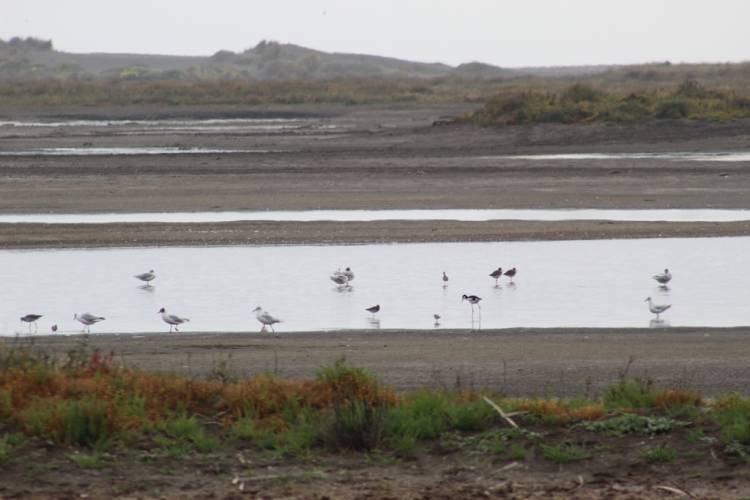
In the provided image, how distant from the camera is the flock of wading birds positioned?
15074 mm

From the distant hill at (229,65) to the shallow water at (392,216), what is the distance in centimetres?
8796

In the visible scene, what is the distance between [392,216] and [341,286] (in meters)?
7.24

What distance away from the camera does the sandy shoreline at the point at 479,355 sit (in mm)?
11305

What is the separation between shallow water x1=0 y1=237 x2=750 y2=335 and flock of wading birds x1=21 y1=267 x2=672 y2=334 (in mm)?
114

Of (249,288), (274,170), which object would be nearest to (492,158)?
(274,170)

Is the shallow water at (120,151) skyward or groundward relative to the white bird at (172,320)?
skyward

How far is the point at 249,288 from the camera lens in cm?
1833

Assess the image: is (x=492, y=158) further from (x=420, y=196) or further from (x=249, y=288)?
(x=249, y=288)

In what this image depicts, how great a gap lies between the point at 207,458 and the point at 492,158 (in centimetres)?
2773

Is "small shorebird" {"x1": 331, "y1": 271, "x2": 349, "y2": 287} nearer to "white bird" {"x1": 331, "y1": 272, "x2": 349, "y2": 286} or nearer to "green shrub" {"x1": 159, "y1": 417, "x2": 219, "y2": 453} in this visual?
"white bird" {"x1": 331, "y1": 272, "x2": 349, "y2": 286}

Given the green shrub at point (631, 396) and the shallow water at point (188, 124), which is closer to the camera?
the green shrub at point (631, 396)

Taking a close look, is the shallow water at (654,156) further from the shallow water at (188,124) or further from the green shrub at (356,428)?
the green shrub at (356,428)

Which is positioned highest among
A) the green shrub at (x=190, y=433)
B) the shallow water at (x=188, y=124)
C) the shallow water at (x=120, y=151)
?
the shallow water at (x=188, y=124)

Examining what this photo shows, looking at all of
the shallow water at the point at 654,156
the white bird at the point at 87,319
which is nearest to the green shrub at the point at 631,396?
the white bird at the point at 87,319
